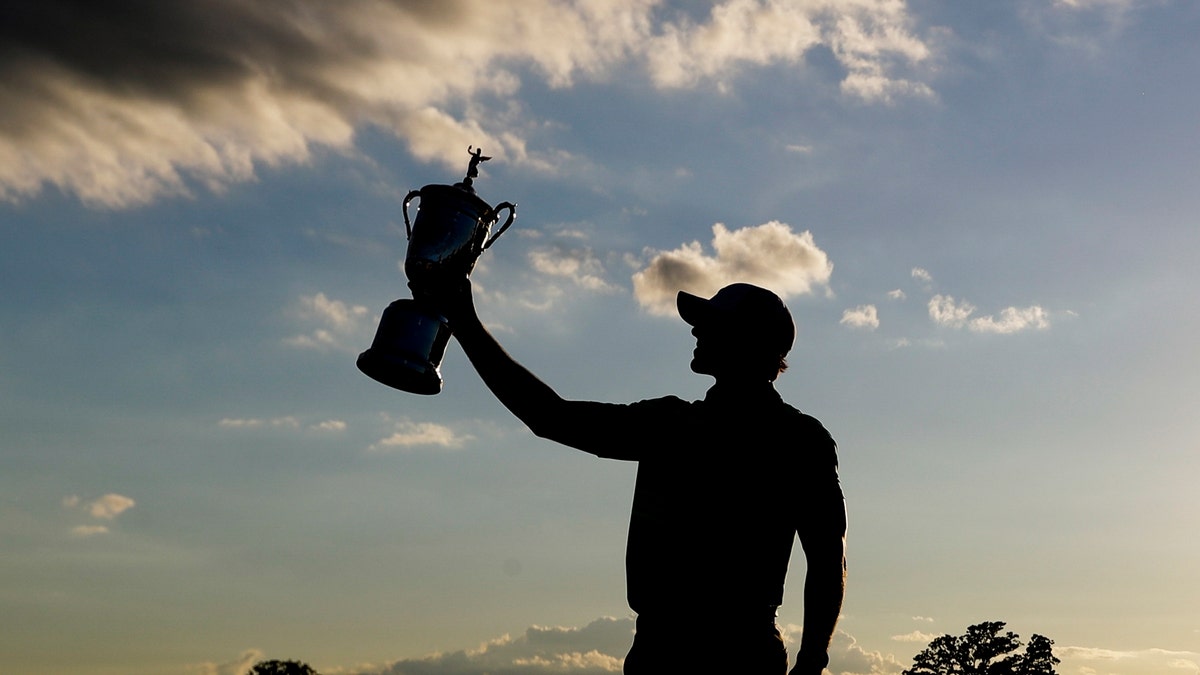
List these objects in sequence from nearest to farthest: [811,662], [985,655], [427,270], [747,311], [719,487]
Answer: [811,662] < [719,487] < [747,311] < [427,270] < [985,655]

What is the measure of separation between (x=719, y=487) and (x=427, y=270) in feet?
5.39

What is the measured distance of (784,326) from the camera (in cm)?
527

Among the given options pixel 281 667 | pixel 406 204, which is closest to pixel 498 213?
pixel 406 204

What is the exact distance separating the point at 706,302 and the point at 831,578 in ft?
4.11

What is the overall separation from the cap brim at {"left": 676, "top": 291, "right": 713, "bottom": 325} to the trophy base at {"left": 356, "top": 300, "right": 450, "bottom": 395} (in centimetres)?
116

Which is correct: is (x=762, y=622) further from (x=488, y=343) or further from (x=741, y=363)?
(x=488, y=343)

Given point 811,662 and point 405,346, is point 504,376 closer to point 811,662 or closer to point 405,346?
point 405,346

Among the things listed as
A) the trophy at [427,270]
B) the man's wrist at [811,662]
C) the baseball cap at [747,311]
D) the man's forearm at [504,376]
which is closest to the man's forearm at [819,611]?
the man's wrist at [811,662]

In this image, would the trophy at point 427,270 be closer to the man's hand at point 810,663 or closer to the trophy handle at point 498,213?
the trophy handle at point 498,213

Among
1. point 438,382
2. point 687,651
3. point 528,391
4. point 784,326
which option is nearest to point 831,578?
point 687,651

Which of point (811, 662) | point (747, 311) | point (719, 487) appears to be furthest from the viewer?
point (747, 311)

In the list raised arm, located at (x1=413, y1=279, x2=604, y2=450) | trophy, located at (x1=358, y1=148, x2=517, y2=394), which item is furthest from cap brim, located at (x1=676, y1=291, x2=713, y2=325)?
trophy, located at (x1=358, y1=148, x2=517, y2=394)

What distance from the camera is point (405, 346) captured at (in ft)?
18.9

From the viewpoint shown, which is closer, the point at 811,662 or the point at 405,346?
the point at 811,662
